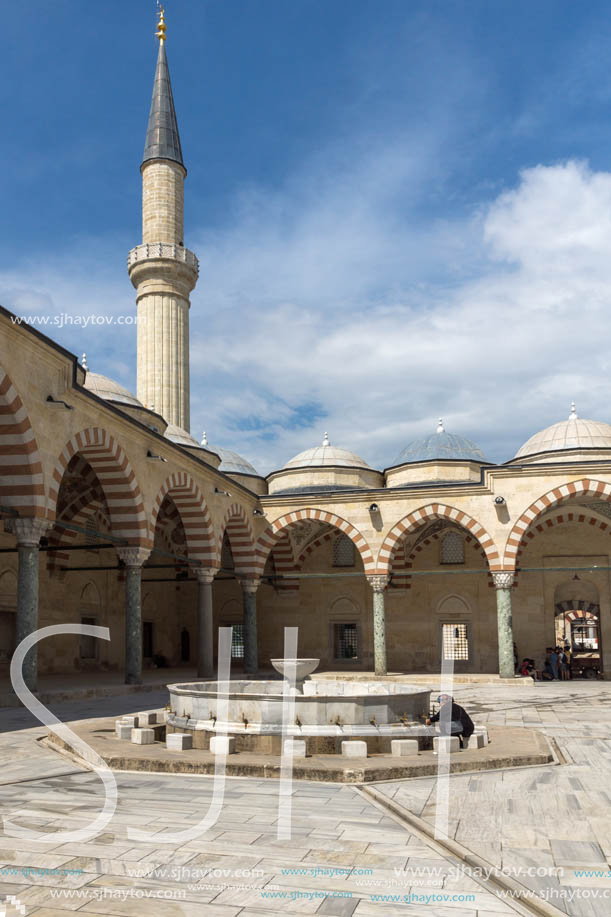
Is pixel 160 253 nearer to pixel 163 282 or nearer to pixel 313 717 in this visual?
pixel 163 282

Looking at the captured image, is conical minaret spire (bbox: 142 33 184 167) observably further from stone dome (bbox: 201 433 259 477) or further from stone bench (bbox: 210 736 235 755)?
stone bench (bbox: 210 736 235 755)

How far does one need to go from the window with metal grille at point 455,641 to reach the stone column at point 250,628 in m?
5.56

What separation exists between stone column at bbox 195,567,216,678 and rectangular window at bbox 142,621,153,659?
17.8 ft

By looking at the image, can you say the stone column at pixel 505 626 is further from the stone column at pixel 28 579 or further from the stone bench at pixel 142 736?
the stone bench at pixel 142 736

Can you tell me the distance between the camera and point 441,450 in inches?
937

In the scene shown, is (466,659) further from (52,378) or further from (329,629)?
(52,378)

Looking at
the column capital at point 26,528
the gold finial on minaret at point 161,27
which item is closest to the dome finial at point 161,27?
the gold finial on minaret at point 161,27

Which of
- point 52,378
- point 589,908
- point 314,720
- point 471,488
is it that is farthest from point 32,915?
point 471,488

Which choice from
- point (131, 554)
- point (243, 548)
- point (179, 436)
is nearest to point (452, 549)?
point (243, 548)

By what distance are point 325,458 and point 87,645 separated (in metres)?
8.35

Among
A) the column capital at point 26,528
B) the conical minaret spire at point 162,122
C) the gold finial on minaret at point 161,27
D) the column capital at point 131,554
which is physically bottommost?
the column capital at point 131,554

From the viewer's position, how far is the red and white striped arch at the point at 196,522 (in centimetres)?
1800

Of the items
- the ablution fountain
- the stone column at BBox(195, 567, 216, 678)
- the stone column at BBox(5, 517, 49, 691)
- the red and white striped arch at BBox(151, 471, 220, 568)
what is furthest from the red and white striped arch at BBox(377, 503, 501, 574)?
the ablution fountain
